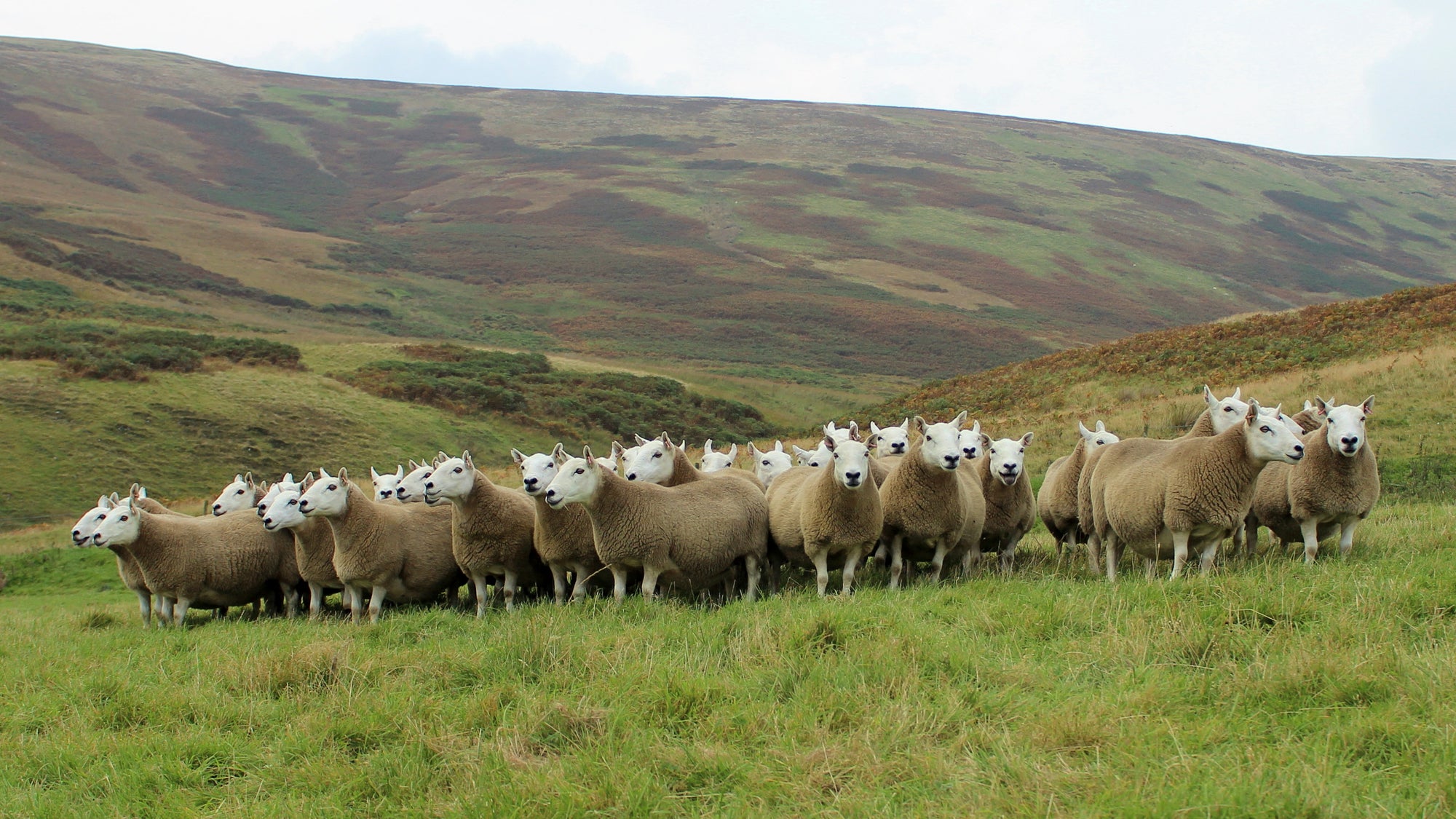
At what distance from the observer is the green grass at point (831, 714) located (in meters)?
5.22

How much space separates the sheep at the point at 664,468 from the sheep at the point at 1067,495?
402cm

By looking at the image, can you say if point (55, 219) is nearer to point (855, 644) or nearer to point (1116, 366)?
point (1116, 366)

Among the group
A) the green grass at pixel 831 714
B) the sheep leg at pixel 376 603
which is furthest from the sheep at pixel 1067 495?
the sheep leg at pixel 376 603

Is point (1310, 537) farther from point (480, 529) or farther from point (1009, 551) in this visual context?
point (480, 529)

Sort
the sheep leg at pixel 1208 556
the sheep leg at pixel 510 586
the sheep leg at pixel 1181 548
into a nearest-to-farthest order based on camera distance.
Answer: the sheep leg at pixel 1208 556, the sheep leg at pixel 1181 548, the sheep leg at pixel 510 586

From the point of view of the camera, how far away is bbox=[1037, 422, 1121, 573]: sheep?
13.8 meters

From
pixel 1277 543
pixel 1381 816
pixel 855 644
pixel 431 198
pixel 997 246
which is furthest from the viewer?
pixel 431 198

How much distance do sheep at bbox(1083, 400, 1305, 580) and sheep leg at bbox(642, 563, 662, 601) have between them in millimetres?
4737

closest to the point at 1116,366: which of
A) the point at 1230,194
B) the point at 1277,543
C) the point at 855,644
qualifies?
the point at 1277,543

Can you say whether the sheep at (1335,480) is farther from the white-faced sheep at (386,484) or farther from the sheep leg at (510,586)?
the white-faced sheep at (386,484)

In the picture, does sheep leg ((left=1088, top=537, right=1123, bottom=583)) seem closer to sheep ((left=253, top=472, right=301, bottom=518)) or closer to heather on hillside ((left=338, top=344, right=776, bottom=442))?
sheep ((left=253, top=472, right=301, bottom=518))

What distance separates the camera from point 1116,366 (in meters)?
31.1

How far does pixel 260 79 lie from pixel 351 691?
630 feet

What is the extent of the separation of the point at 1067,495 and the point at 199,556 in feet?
37.8
